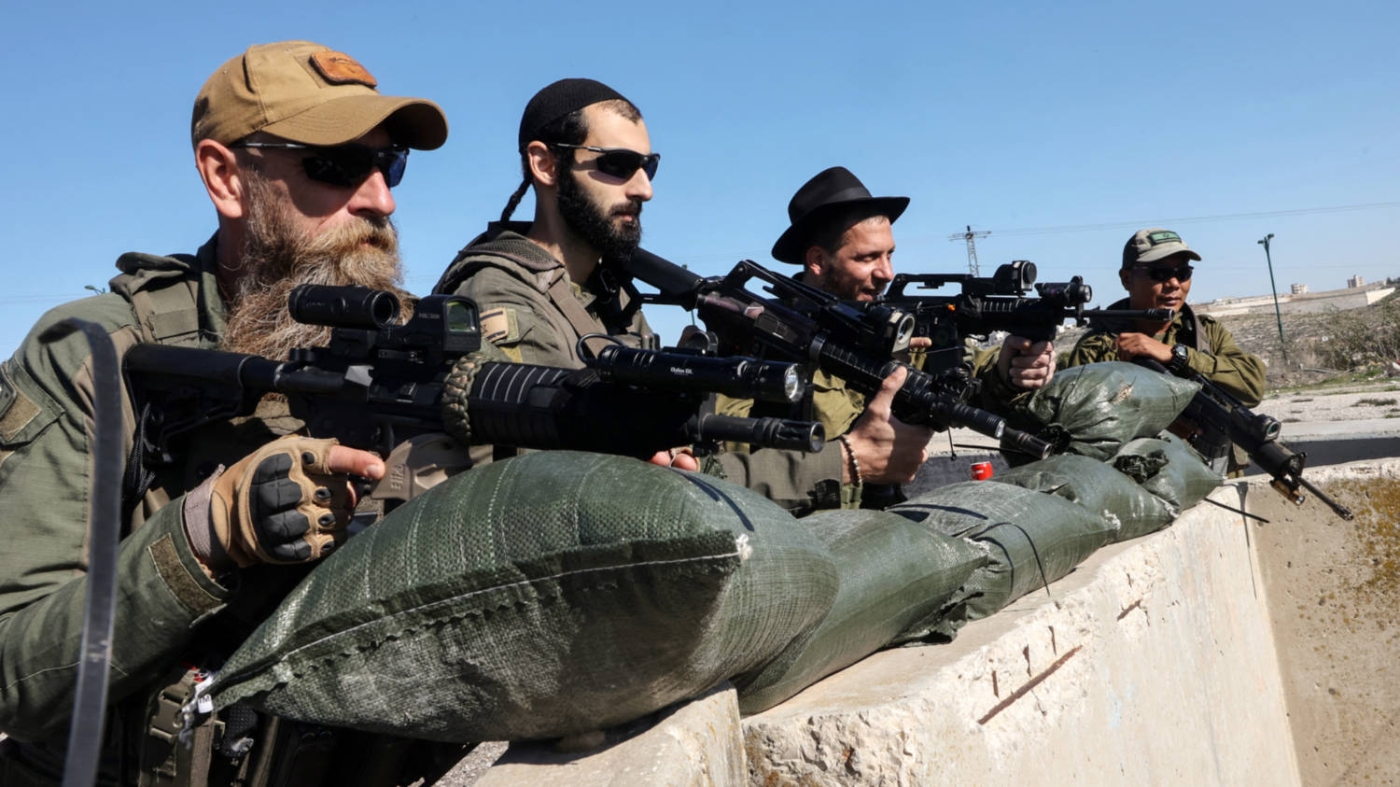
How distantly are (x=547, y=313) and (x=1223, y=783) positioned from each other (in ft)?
7.68

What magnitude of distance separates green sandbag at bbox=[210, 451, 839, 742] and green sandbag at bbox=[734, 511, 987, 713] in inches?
10.4

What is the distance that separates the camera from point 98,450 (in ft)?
2.57

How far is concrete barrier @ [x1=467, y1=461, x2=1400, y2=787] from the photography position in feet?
5.18

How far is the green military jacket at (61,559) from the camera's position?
5.01ft

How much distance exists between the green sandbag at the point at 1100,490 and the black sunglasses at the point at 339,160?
6.10 ft

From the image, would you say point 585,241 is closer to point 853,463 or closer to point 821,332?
point 821,332

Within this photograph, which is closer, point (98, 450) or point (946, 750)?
point (98, 450)

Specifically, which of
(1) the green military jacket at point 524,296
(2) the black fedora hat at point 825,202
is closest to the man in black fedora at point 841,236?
(2) the black fedora hat at point 825,202

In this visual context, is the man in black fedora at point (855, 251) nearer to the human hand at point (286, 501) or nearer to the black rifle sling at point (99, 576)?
the human hand at point (286, 501)

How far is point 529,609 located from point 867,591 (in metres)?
0.79

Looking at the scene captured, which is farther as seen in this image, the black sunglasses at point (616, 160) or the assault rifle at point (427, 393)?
the black sunglasses at point (616, 160)

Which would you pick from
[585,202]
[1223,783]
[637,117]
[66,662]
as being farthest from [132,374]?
[1223,783]

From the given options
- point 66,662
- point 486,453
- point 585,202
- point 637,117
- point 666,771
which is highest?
point 637,117

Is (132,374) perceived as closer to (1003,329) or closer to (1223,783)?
(1003,329)
